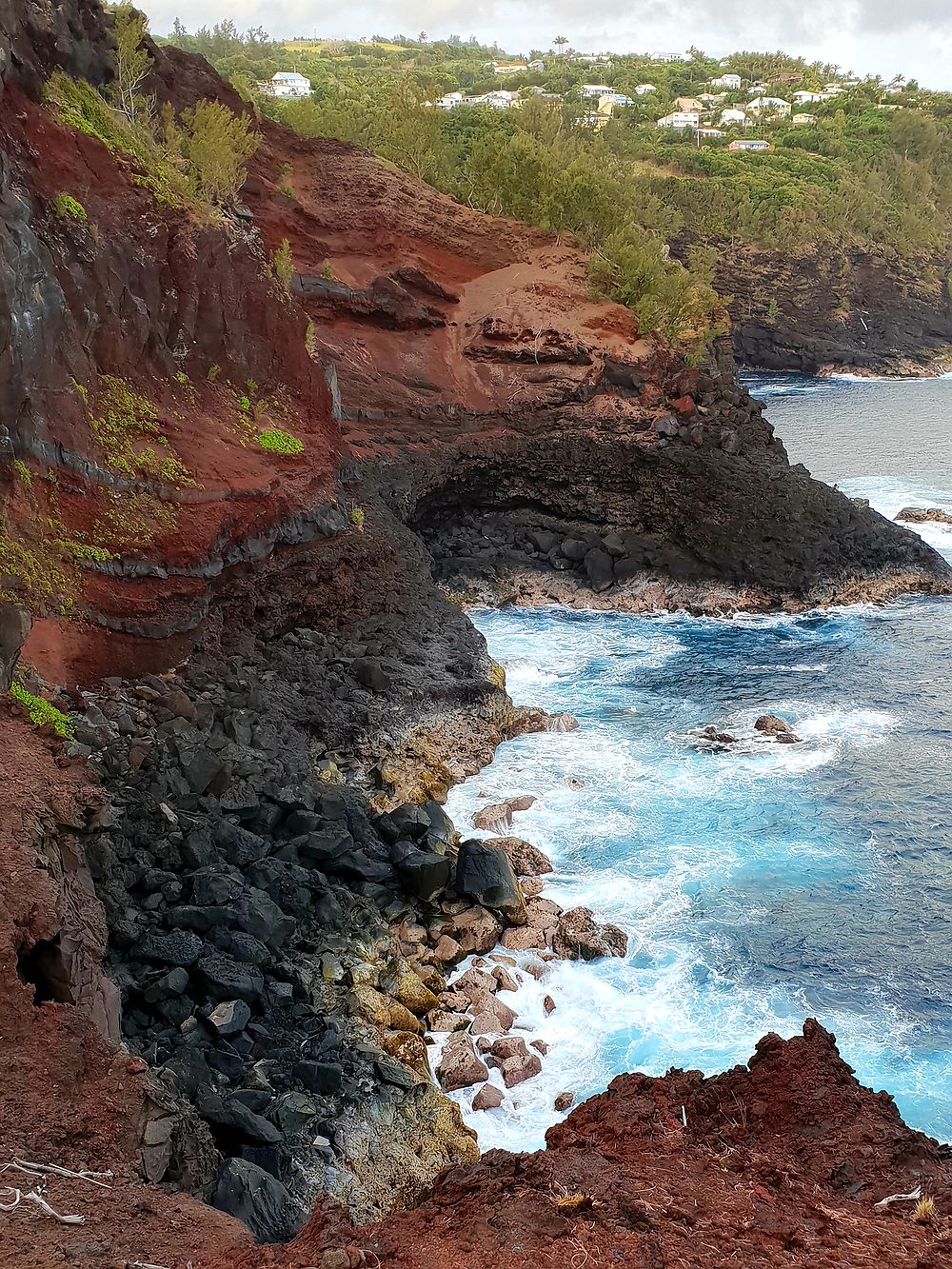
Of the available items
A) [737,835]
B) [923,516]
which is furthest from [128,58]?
[923,516]

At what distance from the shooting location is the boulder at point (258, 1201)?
35.3 ft

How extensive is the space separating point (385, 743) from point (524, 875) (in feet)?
14.8

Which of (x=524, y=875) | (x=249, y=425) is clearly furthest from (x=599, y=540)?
(x=524, y=875)

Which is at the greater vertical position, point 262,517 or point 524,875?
point 262,517

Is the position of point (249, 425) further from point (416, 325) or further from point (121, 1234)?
point (121, 1234)

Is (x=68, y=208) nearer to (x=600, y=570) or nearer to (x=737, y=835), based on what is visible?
(x=737, y=835)

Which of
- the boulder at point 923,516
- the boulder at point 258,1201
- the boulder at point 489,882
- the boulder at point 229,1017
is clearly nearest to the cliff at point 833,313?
the boulder at point 923,516

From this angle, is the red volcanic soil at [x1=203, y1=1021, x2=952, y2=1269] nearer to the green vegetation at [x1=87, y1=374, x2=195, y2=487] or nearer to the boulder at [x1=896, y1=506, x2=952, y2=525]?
the green vegetation at [x1=87, y1=374, x2=195, y2=487]

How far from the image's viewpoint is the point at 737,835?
21.9 m

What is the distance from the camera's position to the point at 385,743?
901 inches

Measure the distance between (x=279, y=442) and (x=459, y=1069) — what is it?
53.3 feet

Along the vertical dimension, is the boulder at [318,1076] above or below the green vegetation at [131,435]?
below

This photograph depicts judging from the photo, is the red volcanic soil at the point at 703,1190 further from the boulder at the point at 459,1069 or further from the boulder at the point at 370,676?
the boulder at the point at 370,676

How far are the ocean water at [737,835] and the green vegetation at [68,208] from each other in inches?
553
